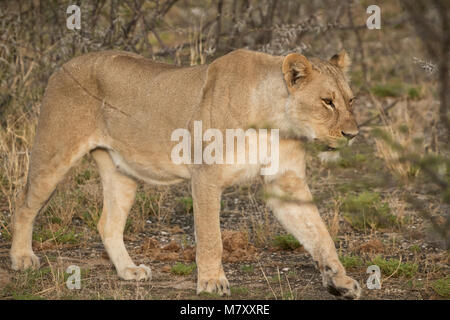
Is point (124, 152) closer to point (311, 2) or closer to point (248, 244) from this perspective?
point (248, 244)

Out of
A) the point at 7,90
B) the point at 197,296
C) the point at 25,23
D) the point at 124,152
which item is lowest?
the point at 197,296

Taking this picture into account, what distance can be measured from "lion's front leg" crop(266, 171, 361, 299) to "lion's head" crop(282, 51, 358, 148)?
0.40 metres

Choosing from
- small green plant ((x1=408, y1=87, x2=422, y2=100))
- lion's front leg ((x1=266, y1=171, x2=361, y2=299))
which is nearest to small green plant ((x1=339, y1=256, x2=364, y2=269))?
lion's front leg ((x1=266, y1=171, x2=361, y2=299))

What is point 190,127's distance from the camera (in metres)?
4.37

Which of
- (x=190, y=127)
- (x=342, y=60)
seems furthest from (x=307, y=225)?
(x=342, y=60)

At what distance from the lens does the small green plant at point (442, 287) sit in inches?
166

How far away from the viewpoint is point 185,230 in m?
5.84

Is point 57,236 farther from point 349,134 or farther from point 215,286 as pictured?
point 349,134

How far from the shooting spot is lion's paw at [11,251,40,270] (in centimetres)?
480

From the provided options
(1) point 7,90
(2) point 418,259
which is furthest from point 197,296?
(1) point 7,90

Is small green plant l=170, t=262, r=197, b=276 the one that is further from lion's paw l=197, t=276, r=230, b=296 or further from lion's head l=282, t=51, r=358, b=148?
lion's head l=282, t=51, r=358, b=148

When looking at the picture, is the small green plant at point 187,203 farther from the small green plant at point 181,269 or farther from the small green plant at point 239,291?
the small green plant at point 239,291

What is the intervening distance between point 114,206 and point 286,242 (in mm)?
1239

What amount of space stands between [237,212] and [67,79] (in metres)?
1.95
